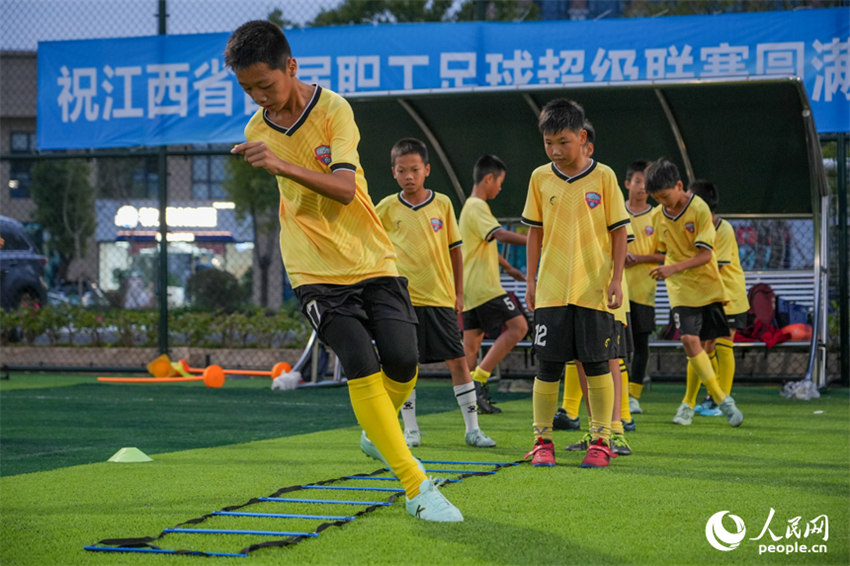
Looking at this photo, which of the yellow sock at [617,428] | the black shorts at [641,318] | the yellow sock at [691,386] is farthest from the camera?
the black shorts at [641,318]

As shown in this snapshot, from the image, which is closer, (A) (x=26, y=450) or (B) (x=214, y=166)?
(A) (x=26, y=450)

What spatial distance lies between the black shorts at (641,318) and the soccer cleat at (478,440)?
7.31 ft

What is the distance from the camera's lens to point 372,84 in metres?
11.7

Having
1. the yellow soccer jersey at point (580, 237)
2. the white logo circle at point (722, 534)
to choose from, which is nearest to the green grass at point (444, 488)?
the white logo circle at point (722, 534)

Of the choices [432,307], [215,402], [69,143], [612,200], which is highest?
[69,143]

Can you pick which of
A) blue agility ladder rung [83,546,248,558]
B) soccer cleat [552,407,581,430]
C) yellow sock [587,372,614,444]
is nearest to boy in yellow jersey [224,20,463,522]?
blue agility ladder rung [83,546,248,558]

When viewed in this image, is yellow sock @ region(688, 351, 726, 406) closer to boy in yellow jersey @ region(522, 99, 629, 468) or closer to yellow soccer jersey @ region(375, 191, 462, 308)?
yellow soccer jersey @ region(375, 191, 462, 308)

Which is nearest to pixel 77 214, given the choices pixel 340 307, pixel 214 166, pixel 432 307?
pixel 214 166

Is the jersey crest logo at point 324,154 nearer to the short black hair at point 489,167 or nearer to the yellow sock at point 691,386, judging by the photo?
the short black hair at point 489,167

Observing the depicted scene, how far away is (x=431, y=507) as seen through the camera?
382 centimetres

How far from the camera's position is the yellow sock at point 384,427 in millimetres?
3922

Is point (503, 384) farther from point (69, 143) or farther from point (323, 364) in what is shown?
point (69, 143)

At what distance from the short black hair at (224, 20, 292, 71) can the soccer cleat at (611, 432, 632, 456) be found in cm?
313

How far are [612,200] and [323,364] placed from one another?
632cm
